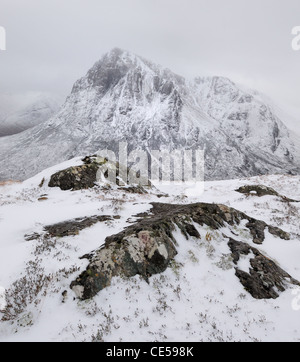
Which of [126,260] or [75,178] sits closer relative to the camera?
[126,260]

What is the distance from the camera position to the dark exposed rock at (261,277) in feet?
23.1

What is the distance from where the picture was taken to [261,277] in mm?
7559

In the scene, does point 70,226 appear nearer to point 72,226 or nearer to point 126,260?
point 72,226

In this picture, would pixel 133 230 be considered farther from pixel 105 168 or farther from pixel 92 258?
pixel 105 168

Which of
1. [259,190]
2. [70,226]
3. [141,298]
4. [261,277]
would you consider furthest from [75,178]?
[259,190]

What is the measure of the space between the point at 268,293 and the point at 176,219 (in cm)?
388

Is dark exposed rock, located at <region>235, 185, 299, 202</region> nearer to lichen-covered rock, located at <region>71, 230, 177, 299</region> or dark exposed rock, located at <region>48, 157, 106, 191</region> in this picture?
dark exposed rock, located at <region>48, 157, 106, 191</region>

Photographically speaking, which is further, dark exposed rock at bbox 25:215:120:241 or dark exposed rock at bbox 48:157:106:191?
dark exposed rock at bbox 48:157:106:191

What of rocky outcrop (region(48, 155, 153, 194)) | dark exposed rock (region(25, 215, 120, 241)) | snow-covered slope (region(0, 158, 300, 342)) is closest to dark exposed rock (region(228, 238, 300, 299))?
snow-covered slope (region(0, 158, 300, 342))

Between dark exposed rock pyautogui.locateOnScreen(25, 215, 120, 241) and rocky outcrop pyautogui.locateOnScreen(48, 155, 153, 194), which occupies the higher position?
dark exposed rock pyautogui.locateOnScreen(25, 215, 120, 241)

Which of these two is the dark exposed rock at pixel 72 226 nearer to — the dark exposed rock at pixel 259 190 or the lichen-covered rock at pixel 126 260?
the lichen-covered rock at pixel 126 260

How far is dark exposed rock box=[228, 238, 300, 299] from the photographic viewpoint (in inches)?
277

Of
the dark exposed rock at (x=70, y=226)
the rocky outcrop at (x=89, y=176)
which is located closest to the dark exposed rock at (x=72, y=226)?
the dark exposed rock at (x=70, y=226)
